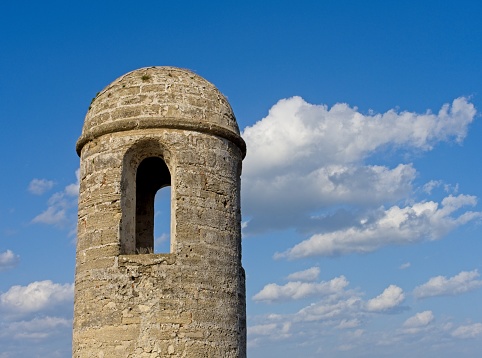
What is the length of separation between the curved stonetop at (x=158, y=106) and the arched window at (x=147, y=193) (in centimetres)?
125

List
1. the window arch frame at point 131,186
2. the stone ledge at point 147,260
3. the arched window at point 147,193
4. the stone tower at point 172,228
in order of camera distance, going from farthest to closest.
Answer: the arched window at point 147,193, the window arch frame at point 131,186, the stone ledge at point 147,260, the stone tower at point 172,228

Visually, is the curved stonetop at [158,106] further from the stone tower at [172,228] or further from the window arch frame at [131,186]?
the window arch frame at [131,186]

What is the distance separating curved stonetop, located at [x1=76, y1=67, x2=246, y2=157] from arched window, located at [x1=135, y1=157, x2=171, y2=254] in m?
1.25

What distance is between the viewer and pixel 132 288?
794cm

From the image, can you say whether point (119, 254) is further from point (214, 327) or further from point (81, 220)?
point (214, 327)

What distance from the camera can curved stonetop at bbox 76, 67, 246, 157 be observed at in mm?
8562

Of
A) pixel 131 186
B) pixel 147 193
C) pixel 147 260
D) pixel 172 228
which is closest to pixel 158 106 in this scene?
pixel 131 186

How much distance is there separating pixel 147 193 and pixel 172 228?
6.57ft

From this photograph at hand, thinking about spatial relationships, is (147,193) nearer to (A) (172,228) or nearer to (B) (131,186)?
(B) (131,186)

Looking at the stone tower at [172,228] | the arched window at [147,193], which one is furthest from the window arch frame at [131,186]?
the arched window at [147,193]

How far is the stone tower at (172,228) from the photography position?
310 inches

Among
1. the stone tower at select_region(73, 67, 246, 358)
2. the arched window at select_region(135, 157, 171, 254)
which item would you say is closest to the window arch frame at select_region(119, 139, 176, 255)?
the stone tower at select_region(73, 67, 246, 358)

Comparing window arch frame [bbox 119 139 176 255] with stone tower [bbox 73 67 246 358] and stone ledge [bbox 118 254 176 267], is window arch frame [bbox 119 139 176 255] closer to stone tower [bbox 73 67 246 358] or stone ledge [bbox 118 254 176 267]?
stone tower [bbox 73 67 246 358]

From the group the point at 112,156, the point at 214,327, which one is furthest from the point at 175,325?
the point at 112,156
